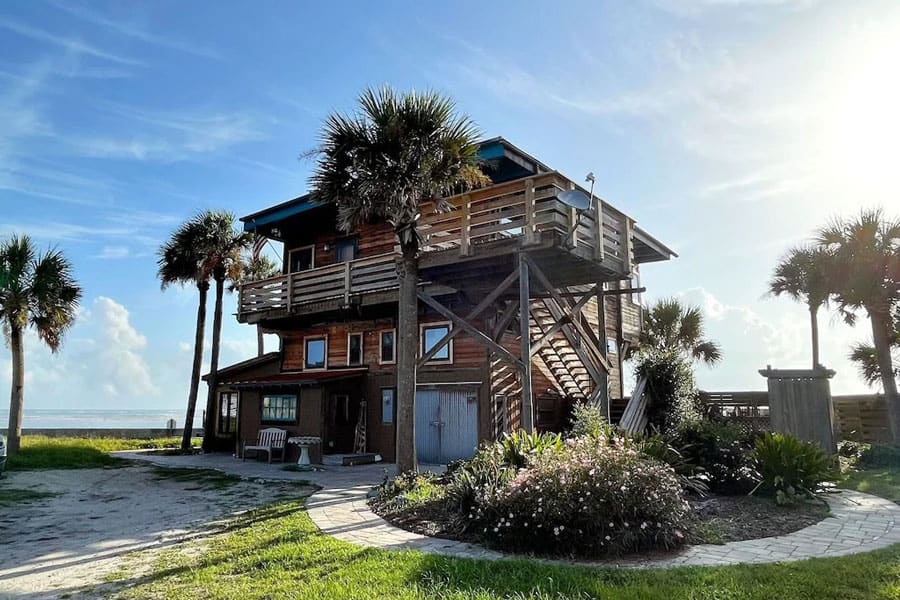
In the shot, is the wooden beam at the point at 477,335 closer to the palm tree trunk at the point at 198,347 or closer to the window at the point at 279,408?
the window at the point at 279,408

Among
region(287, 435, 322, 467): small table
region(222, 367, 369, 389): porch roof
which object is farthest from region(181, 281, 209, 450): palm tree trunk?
region(287, 435, 322, 467): small table

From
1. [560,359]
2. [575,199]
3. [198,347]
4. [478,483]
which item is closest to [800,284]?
[560,359]

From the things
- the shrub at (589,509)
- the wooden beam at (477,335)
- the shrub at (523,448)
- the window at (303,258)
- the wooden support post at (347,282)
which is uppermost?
the window at (303,258)

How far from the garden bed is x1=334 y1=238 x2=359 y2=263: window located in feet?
40.5

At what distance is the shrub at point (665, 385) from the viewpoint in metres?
15.6

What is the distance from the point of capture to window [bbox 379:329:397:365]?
19.9 metres

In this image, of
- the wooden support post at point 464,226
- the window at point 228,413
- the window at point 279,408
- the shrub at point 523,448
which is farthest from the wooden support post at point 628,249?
the window at point 228,413

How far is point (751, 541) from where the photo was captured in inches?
275

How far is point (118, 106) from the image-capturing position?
40.9 feet

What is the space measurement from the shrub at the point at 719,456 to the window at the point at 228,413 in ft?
62.7

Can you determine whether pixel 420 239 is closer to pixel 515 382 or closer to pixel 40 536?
pixel 515 382

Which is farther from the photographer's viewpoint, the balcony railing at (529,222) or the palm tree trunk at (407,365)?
the balcony railing at (529,222)

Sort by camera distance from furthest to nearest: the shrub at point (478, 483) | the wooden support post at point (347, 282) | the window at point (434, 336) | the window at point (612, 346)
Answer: the window at point (612, 346)
the window at point (434, 336)
the wooden support post at point (347, 282)
the shrub at point (478, 483)

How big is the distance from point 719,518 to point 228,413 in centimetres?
2138
